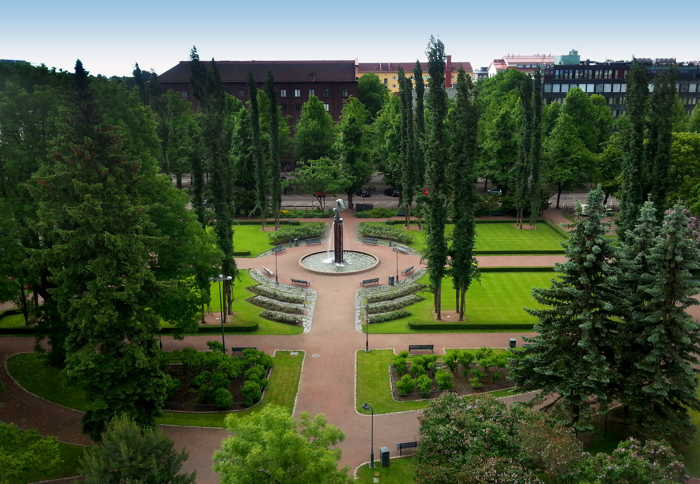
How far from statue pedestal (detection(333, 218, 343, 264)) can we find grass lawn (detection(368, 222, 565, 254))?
8739 millimetres

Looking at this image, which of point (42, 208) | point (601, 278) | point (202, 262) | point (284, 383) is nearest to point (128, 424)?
point (42, 208)

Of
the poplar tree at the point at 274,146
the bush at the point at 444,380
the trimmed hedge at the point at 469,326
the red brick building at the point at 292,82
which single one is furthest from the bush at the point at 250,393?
the red brick building at the point at 292,82

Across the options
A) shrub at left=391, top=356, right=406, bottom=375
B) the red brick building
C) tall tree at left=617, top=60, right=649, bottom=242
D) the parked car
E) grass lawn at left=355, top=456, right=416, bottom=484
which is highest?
the red brick building

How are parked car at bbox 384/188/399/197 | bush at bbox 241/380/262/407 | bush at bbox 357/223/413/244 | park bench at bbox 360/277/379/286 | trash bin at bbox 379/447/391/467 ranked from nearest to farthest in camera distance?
trash bin at bbox 379/447/391/467, bush at bbox 241/380/262/407, park bench at bbox 360/277/379/286, bush at bbox 357/223/413/244, parked car at bbox 384/188/399/197

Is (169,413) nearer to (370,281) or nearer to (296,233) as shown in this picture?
(370,281)

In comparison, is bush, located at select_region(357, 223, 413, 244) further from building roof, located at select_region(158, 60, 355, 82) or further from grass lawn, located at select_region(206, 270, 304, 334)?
building roof, located at select_region(158, 60, 355, 82)

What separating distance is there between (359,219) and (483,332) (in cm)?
3450

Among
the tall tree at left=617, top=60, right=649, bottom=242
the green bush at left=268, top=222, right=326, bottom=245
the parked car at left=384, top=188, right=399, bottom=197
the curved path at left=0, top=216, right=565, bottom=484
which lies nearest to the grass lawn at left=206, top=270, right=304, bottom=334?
the curved path at left=0, top=216, right=565, bottom=484

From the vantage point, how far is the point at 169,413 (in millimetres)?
31078

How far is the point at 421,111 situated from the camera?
68562 mm

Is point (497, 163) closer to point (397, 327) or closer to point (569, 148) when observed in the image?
point (569, 148)

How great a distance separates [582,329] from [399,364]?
445 inches

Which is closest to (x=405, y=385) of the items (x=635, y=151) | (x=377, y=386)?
(x=377, y=386)

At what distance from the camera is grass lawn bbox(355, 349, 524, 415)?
A: 31.5 m
